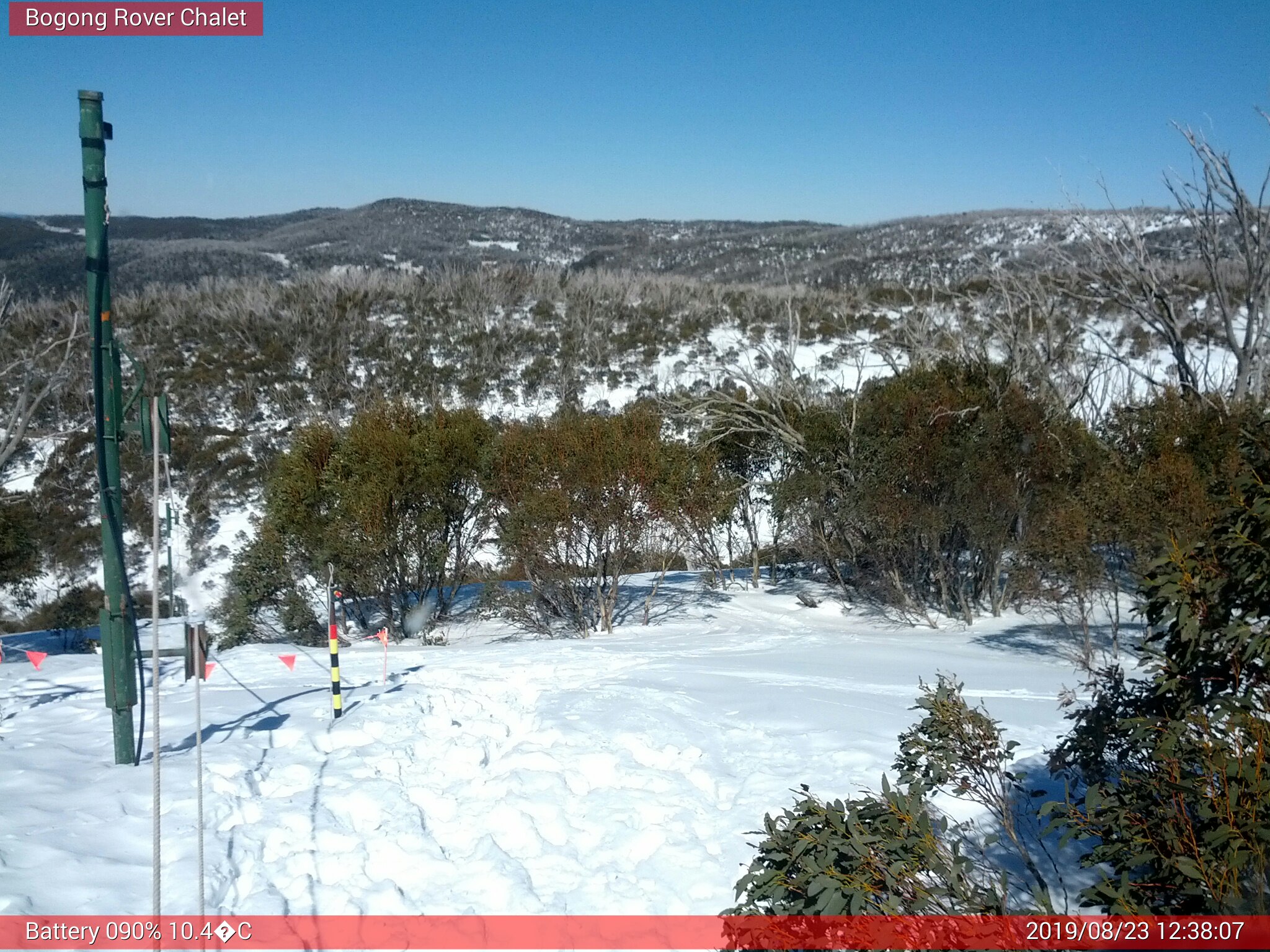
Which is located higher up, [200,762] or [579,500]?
[579,500]

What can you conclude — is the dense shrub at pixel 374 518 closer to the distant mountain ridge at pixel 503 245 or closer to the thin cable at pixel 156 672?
the thin cable at pixel 156 672

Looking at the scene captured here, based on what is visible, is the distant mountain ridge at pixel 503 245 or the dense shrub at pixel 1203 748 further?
the distant mountain ridge at pixel 503 245

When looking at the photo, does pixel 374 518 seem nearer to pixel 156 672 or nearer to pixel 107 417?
pixel 107 417

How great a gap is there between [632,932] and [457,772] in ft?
7.98

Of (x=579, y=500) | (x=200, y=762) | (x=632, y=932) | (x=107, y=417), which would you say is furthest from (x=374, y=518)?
(x=200, y=762)

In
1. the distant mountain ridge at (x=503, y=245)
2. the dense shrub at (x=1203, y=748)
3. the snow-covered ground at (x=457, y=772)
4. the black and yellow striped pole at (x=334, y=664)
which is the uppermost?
the distant mountain ridge at (x=503, y=245)

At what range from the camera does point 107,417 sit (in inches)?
227

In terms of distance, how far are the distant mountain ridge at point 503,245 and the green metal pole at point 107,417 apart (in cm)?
4625

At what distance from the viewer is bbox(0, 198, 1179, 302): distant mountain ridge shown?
56.5m

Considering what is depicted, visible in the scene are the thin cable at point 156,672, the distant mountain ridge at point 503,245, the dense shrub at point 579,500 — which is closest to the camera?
the thin cable at point 156,672

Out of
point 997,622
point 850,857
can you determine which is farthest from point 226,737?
point 997,622

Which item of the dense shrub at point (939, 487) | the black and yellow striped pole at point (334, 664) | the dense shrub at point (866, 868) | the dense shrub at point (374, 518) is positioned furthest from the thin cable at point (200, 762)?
the dense shrub at point (939, 487)

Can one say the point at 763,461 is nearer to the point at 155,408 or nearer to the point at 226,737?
the point at 226,737

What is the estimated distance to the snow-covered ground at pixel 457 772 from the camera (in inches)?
195
